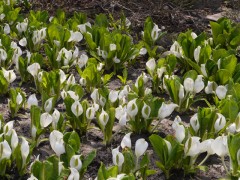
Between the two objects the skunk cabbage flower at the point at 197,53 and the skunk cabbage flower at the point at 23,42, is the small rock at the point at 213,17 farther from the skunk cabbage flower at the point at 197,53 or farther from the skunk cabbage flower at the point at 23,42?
the skunk cabbage flower at the point at 23,42

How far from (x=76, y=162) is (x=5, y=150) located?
0.31 meters

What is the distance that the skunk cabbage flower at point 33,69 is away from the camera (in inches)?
115

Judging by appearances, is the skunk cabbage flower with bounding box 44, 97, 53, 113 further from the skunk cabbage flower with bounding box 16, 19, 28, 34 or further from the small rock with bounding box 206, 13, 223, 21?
the small rock with bounding box 206, 13, 223, 21

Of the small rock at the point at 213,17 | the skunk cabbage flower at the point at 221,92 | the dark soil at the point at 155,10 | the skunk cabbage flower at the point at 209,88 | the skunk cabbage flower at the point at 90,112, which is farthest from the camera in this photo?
the small rock at the point at 213,17

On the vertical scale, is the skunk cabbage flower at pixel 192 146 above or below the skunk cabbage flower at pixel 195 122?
above

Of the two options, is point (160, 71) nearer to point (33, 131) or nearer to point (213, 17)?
point (33, 131)

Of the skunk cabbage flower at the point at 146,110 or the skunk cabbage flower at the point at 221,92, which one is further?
the skunk cabbage flower at the point at 221,92

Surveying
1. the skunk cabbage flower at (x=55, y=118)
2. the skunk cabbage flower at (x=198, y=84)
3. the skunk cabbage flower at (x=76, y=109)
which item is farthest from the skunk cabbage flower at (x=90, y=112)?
the skunk cabbage flower at (x=198, y=84)

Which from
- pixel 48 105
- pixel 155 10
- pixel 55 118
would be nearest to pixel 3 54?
pixel 48 105

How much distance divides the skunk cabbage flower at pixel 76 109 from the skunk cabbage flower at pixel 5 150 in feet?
1.46

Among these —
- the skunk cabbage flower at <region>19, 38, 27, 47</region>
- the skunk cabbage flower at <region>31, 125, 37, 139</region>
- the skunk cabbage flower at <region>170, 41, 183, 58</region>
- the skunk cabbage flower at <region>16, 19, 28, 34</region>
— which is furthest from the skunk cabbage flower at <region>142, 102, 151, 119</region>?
the skunk cabbage flower at <region>16, 19, 28, 34</region>

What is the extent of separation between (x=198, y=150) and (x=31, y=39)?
73.2 inches

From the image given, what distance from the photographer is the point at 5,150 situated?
207 cm

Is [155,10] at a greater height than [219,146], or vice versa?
[219,146]
